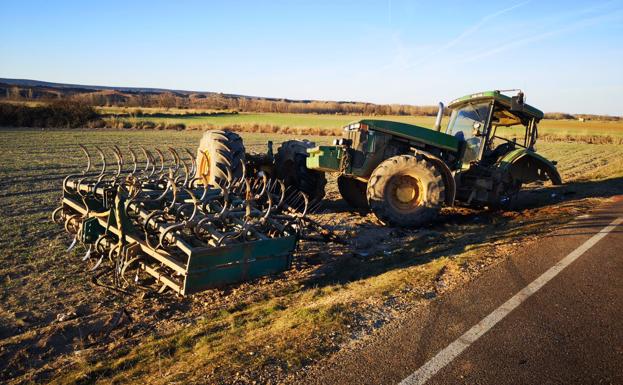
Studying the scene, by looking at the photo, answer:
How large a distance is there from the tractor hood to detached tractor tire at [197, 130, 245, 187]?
6.67 ft

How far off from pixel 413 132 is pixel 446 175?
3.13 ft

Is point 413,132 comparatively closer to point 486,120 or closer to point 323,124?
point 486,120

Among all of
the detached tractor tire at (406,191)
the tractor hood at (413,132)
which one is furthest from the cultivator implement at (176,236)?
the tractor hood at (413,132)

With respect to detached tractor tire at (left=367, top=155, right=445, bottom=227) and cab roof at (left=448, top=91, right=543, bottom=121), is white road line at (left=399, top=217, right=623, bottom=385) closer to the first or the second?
detached tractor tire at (left=367, top=155, right=445, bottom=227)

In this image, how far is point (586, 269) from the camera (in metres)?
4.80

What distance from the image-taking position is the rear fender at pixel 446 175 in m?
6.87

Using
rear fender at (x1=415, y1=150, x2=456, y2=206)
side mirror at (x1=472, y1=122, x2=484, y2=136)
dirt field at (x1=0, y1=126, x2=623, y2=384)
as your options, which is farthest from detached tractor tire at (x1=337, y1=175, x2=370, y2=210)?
Result: side mirror at (x1=472, y1=122, x2=484, y2=136)

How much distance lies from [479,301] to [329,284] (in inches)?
61.7

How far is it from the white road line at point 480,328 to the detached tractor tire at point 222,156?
162 inches

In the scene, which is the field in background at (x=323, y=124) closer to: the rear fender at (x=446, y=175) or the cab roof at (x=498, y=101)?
the cab roof at (x=498, y=101)

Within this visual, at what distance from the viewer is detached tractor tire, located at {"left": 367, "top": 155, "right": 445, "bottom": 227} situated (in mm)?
6738

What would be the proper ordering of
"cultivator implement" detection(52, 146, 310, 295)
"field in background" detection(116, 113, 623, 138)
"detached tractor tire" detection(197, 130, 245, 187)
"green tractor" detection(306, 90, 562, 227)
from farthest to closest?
"field in background" detection(116, 113, 623, 138) < "green tractor" detection(306, 90, 562, 227) < "detached tractor tire" detection(197, 130, 245, 187) < "cultivator implement" detection(52, 146, 310, 295)

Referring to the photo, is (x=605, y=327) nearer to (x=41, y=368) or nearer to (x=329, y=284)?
(x=329, y=284)

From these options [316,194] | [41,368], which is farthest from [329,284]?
[316,194]
